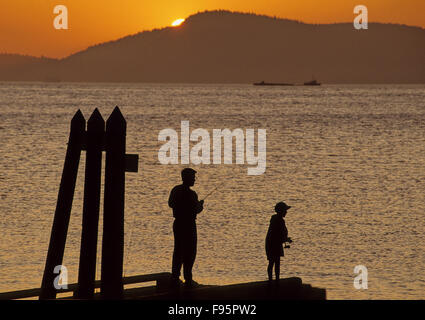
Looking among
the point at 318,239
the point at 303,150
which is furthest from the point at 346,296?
the point at 303,150

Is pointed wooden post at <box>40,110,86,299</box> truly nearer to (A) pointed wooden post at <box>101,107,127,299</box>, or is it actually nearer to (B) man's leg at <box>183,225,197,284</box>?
(A) pointed wooden post at <box>101,107,127,299</box>

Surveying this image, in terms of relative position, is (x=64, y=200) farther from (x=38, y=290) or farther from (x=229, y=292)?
(x=229, y=292)

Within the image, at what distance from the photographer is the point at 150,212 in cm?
2916

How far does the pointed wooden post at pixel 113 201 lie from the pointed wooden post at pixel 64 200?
0.46 m

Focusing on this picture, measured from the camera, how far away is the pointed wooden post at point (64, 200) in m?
11.9

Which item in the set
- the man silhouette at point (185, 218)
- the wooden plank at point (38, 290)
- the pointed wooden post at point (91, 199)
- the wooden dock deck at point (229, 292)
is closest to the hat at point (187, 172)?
the man silhouette at point (185, 218)

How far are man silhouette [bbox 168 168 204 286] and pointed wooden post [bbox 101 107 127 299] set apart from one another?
0.80 meters

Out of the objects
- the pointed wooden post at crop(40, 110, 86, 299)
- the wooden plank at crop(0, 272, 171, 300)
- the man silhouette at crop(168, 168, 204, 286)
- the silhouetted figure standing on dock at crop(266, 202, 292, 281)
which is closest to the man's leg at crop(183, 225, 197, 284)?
the man silhouette at crop(168, 168, 204, 286)

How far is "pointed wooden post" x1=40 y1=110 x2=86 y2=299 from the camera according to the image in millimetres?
11859

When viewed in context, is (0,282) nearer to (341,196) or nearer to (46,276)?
(46,276)

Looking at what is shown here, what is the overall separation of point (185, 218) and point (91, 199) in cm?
131

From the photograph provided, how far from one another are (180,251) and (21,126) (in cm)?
7805

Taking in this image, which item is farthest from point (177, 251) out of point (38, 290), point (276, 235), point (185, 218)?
point (38, 290)

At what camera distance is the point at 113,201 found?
11.7 metres
